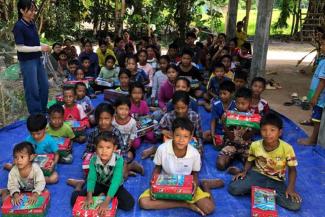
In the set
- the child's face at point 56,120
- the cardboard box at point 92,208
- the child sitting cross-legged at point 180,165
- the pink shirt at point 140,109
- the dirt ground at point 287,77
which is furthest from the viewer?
the dirt ground at point 287,77

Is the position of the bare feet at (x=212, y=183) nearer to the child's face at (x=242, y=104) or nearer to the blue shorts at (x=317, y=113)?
the child's face at (x=242, y=104)

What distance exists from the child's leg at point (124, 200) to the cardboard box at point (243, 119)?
1.37 m

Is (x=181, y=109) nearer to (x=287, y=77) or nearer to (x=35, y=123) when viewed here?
(x=35, y=123)

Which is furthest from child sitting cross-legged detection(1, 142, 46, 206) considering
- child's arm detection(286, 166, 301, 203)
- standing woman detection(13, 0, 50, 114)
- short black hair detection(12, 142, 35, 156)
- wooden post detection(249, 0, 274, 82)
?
wooden post detection(249, 0, 274, 82)

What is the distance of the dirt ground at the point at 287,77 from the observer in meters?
5.64

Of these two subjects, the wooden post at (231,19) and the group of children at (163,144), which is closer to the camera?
the group of children at (163,144)

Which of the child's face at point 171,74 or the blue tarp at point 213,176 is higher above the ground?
the child's face at point 171,74

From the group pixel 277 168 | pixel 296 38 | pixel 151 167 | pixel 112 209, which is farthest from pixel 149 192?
pixel 296 38

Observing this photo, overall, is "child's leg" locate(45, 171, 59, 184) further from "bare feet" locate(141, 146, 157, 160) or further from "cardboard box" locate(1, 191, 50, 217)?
"bare feet" locate(141, 146, 157, 160)

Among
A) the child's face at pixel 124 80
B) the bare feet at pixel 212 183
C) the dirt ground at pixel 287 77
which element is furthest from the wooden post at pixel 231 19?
the bare feet at pixel 212 183

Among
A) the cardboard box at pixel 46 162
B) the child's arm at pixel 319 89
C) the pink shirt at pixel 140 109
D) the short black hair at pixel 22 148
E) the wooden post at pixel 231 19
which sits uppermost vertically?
the wooden post at pixel 231 19

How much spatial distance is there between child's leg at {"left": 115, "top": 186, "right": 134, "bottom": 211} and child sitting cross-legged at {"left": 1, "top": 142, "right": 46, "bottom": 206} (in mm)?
605

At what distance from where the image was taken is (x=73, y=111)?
14.2 feet

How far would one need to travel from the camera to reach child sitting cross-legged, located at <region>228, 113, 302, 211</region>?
9.52 feet
